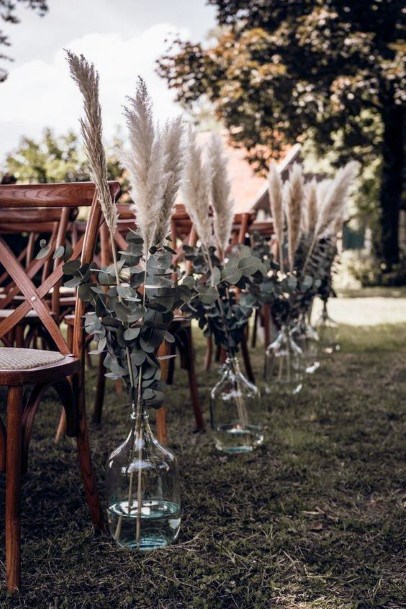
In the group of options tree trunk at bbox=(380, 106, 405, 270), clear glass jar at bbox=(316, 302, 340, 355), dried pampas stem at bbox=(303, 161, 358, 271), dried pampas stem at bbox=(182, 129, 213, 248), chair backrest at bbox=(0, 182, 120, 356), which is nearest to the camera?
chair backrest at bbox=(0, 182, 120, 356)

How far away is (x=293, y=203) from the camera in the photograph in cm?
413

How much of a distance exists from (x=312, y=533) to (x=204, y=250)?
4.66 ft

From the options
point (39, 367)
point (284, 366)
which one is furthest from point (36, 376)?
point (284, 366)

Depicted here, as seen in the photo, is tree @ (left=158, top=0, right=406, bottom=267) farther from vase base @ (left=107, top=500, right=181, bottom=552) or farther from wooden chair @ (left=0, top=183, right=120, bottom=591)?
vase base @ (left=107, top=500, right=181, bottom=552)

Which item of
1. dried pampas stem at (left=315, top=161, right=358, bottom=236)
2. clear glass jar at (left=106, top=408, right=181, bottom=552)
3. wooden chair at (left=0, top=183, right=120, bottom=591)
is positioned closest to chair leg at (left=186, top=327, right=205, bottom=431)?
wooden chair at (left=0, top=183, right=120, bottom=591)

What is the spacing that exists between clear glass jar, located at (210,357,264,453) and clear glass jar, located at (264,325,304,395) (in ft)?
3.43

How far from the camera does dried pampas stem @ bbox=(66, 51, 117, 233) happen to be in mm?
1964

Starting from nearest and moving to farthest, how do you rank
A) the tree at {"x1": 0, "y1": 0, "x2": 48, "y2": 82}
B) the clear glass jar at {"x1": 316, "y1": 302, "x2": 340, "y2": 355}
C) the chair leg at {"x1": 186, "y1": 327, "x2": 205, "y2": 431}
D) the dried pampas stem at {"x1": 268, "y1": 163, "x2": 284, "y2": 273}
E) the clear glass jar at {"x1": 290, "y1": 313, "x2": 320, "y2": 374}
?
the chair leg at {"x1": 186, "y1": 327, "x2": 205, "y2": 431}, the dried pampas stem at {"x1": 268, "y1": 163, "x2": 284, "y2": 273}, the clear glass jar at {"x1": 290, "y1": 313, "x2": 320, "y2": 374}, the clear glass jar at {"x1": 316, "y1": 302, "x2": 340, "y2": 355}, the tree at {"x1": 0, "y1": 0, "x2": 48, "y2": 82}

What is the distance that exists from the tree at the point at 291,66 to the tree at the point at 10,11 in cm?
543

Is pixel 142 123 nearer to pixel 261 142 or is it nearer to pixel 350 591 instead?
pixel 350 591

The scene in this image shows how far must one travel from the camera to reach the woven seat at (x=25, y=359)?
1.91 meters

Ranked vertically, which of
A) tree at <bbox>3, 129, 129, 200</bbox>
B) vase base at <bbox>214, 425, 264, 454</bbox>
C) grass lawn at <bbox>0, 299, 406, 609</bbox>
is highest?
tree at <bbox>3, 129, 129, 200</bbox>

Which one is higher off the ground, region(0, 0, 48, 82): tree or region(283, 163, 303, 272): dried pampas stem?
region(0, 0, 48, 82): tree

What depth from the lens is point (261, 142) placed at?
13125mm
